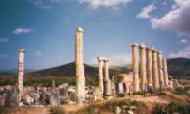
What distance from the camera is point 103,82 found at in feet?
128

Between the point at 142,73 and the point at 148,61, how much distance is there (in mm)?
2758

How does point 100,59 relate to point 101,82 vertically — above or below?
above

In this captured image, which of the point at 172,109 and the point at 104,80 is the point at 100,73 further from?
the point at 172,109

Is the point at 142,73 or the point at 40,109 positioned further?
the point at 142,73

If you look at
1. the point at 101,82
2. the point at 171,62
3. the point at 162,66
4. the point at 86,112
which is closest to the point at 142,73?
the point at 101,82

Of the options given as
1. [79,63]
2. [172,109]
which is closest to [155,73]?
[79,63]

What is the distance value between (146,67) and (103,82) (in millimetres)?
7186

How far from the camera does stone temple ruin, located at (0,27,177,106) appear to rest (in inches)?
1115

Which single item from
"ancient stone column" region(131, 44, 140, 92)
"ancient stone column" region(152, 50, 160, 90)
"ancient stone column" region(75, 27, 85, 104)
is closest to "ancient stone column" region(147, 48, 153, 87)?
"ancient stone column" region(152, 50, 160, 90)

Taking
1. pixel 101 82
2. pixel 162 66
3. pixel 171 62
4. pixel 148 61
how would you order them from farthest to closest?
1. pixel 171 62
2. pixel 162 66
3. pixel 148 61
4. pixel 101 82

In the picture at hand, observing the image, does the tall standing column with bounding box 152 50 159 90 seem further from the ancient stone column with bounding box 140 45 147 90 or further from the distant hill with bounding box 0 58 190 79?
the distant hill with bounding box 0 58 190 79

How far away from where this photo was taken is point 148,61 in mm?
42031

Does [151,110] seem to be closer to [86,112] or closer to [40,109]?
[86,112]

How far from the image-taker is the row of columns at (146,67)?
3934 centimetres
